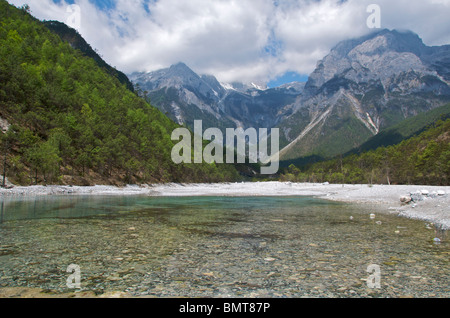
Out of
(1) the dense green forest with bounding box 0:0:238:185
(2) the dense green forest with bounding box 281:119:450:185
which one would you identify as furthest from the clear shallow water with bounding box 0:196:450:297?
(2) the dense green forest with bounding box 281:119:450:185

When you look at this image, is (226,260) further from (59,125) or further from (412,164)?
(412,164)

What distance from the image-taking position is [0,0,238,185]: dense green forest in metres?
49.9

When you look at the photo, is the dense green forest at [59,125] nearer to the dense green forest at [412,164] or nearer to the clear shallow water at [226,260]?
the clear shallow water at [226,260]

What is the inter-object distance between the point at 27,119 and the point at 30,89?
12624 millimetres

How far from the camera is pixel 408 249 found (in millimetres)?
10492

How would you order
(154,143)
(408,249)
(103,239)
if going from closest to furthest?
(408,249), (103,239), (154,143)

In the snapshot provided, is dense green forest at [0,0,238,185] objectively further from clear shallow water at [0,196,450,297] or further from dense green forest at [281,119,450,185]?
dense green forest at [281,119,450,185]

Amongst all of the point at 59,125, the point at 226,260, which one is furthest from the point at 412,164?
the point at 59,125

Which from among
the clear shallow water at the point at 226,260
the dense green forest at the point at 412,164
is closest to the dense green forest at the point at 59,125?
the clear shallow water at the point at 226,260

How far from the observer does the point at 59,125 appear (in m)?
65.4

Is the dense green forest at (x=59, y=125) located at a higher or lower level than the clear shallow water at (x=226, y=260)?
higher

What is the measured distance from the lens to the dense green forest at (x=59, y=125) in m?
49.9
